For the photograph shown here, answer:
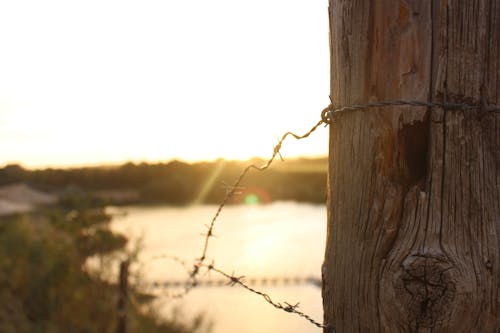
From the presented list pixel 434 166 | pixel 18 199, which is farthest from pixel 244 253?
pixel 434 166

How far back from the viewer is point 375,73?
1.09m

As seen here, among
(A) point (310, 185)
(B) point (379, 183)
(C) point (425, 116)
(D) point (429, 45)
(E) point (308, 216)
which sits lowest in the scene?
(E) point (308, 216)

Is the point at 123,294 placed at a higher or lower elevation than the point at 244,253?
higher

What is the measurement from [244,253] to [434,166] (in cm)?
1214

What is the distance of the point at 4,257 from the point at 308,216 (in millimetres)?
13107

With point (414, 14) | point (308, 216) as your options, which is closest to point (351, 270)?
point (414, 14)

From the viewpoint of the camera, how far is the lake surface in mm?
8492

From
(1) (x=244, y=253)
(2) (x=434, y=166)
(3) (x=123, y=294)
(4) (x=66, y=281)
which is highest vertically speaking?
(2) (x=434, y=166)

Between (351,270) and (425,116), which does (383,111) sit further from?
(351,270)

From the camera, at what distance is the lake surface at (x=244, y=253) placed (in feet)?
27.9

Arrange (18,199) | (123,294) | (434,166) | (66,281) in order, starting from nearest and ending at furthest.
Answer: (434,166)
(123,294)
(66,281)
(18,199)

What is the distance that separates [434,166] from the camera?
3.42 ft

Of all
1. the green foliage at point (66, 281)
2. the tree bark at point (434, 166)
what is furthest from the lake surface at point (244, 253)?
the tree bark at point (434, 166)

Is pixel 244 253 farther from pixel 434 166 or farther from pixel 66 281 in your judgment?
pixel 434 166
